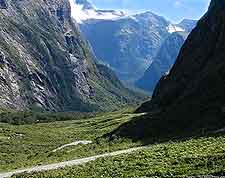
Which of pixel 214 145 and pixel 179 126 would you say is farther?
pixel 179 126

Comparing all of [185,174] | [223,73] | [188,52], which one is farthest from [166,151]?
[188,52]

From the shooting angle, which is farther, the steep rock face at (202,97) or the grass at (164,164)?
the steep rock face at (202,97)

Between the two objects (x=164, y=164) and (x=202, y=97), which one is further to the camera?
(x=202, y=97)

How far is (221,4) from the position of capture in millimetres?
191000

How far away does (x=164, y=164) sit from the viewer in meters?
46.0

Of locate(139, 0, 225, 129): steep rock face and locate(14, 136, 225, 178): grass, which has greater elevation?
locate(139, 0, 225, 129): steep rock face

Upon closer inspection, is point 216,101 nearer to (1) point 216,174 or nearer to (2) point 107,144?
(2) point 107,144

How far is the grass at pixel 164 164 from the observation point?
132 feet

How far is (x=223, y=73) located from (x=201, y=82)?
35.5 feet

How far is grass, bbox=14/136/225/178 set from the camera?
40.2m

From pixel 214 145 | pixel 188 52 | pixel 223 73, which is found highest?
pixel 188 52

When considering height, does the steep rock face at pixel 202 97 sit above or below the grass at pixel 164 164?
above

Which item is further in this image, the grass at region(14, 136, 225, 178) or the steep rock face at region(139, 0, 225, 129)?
the steep rock face at region(139, 0, 225, 129)

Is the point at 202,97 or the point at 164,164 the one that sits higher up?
the point at 202,97
